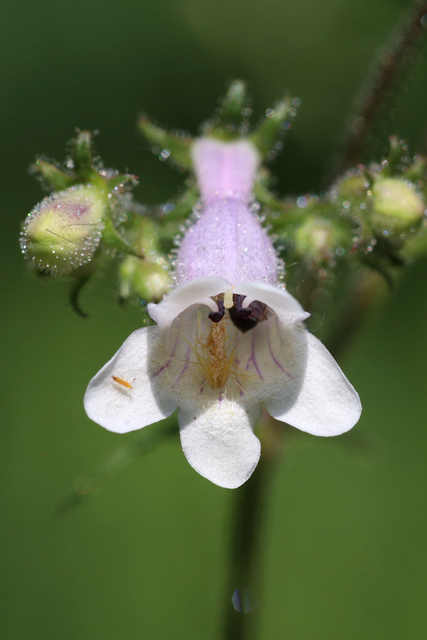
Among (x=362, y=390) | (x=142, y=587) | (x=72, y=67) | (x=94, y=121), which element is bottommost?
(x=142, y=587)

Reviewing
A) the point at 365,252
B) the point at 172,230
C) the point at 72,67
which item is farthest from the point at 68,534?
the point at 72,67

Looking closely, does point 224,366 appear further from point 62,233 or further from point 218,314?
point 62,233

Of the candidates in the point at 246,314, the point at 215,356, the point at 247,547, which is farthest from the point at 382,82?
the point at 247,547

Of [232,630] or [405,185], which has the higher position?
[405,185]

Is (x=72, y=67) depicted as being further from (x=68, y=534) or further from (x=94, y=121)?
(x=68, y=534)

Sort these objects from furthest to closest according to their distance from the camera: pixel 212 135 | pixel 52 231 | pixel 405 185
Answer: pixel 212 135 < pixel 405 185 < pixel 52 231

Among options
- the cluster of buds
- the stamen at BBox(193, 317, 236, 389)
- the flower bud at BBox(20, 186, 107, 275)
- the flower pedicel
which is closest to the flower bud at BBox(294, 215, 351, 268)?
the cluster of buds

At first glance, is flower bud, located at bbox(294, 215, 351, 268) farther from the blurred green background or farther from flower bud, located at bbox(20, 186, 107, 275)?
the blurred green background
